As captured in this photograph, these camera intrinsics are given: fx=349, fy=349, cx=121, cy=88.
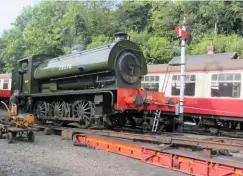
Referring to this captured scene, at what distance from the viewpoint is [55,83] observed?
13.8 metres

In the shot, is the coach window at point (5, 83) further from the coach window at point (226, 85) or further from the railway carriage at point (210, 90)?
the coach window at point (226, 85)

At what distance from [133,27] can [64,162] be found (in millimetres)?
40574

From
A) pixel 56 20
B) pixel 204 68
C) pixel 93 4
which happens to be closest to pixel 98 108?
pixel 204 68

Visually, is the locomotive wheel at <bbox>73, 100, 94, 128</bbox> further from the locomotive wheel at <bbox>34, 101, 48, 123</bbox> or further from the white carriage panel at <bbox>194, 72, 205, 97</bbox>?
the white carriage panel at <bbox>194, 72, 205, 97</bbox>

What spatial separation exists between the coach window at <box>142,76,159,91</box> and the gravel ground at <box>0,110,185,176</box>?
22.3ft

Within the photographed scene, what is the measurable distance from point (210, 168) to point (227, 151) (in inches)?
51.5

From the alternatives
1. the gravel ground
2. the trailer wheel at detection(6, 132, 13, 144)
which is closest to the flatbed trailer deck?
the gravel ground

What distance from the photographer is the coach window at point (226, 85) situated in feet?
43.1

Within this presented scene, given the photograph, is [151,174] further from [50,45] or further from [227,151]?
[50,45]

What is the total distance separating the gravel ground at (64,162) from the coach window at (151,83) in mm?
6806

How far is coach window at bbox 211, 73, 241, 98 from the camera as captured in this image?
43.1ft

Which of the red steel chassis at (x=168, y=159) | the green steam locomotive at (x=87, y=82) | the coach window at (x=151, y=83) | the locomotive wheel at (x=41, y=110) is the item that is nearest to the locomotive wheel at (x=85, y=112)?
the green steam locomotive at (x=87, y=82)

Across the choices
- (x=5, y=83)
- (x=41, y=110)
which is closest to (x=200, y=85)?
(x=41, y=110)

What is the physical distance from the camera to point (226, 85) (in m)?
13.4
